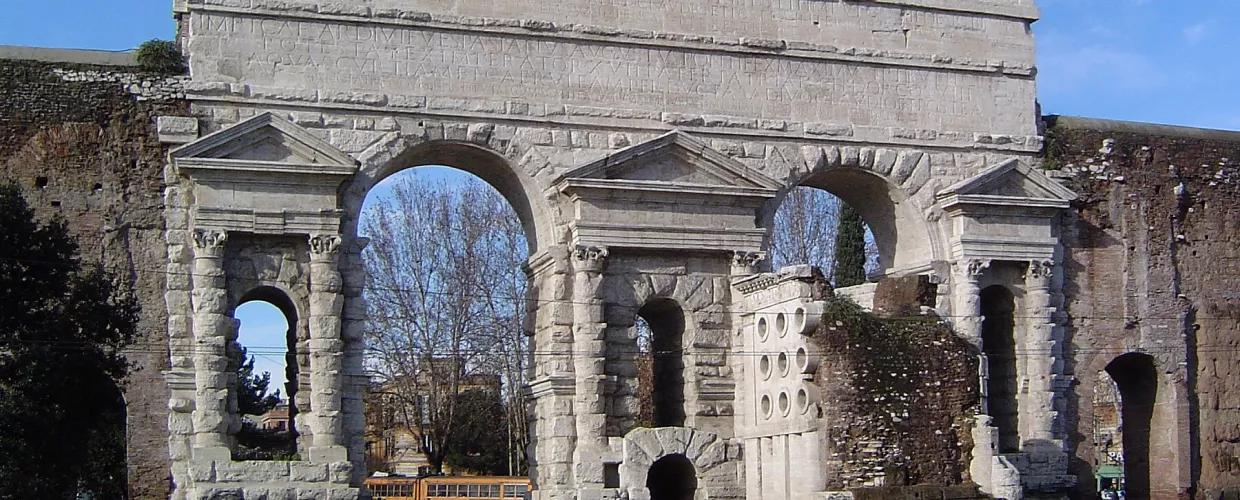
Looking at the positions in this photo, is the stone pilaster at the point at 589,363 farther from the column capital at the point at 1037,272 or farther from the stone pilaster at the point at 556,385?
the column capital at the point at 1037,272

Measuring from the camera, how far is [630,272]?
72.0 ft

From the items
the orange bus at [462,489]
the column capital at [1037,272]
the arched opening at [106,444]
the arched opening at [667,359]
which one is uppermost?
the column capital at [1037,272]

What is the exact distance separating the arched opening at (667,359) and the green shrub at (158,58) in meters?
6.76

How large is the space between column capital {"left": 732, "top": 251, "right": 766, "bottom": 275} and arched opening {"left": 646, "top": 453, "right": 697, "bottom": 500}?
2623mm

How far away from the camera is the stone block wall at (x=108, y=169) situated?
20312 mm

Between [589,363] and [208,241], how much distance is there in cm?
500

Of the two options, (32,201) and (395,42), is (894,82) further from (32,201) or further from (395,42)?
(32,201)

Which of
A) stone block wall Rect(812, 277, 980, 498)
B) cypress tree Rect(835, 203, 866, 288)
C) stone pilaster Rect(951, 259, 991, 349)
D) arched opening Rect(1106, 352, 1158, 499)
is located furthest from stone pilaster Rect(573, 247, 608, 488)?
cypress tree Rect(835, 203, 866, 288)

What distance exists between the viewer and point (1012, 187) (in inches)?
933

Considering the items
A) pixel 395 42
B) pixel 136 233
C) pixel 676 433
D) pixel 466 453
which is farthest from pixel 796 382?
pixel 466 453

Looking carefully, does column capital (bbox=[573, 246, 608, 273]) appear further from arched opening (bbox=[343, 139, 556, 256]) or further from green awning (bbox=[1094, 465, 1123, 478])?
green awning (bbox=[1094, 465, 1123, 478])

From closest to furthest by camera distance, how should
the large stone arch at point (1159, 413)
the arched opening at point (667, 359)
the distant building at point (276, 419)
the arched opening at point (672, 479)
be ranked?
the arched opening at point (672, 479) < the arched opening at point (667, 359) < the large stone arch at point (1159, 413) < the distant building at point (276, 419)

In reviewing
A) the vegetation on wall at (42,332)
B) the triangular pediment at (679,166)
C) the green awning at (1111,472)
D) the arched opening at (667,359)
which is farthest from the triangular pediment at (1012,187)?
the green awning at (1111,472)

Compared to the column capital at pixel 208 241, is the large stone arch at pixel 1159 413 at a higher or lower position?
lower
